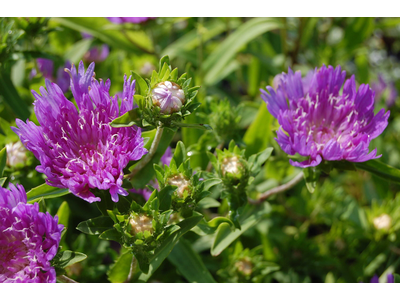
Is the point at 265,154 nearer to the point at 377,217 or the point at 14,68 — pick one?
the point at 377,217

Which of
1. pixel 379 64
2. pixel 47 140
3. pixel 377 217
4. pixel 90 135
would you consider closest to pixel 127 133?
pixel 90 135

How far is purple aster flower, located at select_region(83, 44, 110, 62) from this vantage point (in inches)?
110

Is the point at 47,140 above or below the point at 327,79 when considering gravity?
below

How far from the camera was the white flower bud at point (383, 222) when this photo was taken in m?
2.06

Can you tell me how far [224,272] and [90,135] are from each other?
982 millimetres

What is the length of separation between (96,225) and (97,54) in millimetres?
1914

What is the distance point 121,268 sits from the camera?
→ 1521 millimetres

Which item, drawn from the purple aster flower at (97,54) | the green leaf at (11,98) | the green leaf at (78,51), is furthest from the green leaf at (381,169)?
the purple aster flower at (97,54)

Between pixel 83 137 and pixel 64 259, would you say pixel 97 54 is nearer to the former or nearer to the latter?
pixel 83 137

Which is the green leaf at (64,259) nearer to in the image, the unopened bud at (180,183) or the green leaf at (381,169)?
the unopened bud at (180,183)

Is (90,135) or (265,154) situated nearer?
(90,135)

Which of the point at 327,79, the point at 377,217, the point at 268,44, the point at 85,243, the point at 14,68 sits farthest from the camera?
the point at 268,44

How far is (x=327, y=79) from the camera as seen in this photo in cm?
154

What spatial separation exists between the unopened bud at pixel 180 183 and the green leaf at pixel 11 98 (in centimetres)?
86
